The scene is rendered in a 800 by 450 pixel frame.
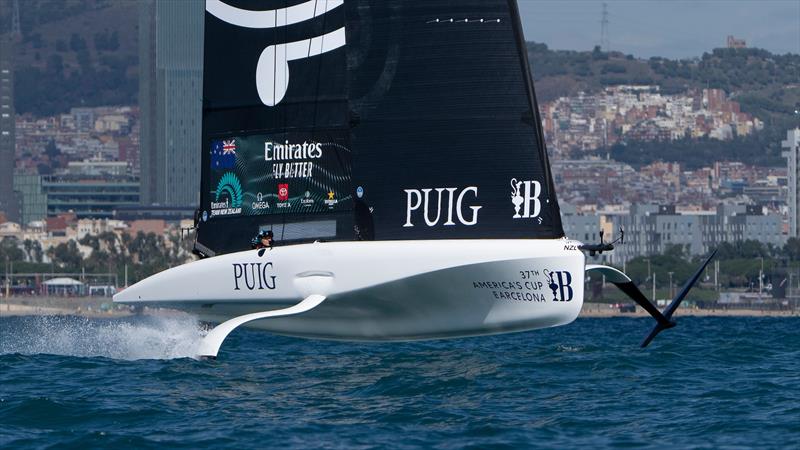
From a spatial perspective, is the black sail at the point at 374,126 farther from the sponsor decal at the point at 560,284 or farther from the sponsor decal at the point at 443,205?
the sponsor decal at the point at 560,284

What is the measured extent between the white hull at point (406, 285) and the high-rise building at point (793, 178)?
139 metres

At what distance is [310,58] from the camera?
1995 cm

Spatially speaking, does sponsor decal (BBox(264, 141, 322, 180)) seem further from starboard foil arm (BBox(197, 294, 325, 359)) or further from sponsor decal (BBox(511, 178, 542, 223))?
sponsor decal (BBox(511, 178, 542, 223))

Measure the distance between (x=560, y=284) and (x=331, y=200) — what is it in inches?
111

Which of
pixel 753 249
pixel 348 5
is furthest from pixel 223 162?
pixel 753 249

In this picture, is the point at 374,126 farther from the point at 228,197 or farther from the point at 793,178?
the point at 793,178

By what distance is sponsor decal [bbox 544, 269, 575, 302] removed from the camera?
18219 mm

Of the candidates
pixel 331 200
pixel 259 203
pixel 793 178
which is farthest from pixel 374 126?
pixel 793 178

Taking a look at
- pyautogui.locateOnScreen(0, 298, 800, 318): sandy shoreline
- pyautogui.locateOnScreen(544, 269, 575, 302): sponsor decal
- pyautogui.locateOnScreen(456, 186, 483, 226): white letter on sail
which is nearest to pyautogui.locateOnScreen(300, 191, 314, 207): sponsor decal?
pyautogui.locateOnScreen(456, 186, 483, 226): white letter on sail

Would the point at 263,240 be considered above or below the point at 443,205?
below

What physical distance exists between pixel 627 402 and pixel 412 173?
4297 mm

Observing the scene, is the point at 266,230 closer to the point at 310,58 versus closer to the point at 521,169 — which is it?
the point at 310,58

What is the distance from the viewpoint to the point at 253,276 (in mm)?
19703

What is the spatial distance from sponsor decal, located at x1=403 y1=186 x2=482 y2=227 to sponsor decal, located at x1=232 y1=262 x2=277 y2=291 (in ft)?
5.63
